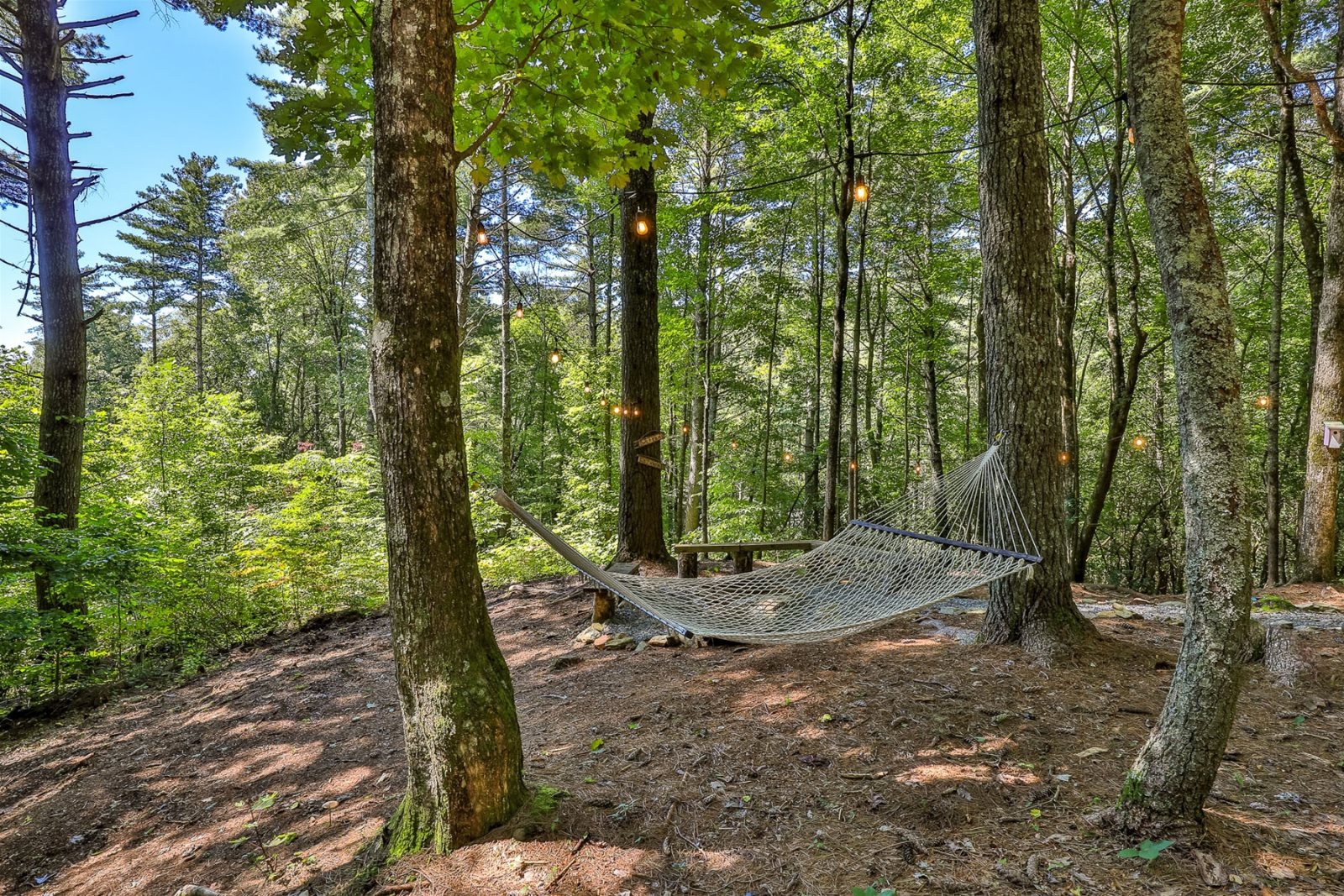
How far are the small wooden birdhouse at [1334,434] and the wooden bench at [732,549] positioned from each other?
3.03m

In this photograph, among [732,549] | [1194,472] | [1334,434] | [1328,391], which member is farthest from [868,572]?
[1328,391]

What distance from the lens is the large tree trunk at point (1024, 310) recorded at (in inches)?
91.6

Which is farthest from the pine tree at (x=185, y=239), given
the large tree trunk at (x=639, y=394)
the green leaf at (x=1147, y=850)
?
the green leaf at (x=1147, y=850)

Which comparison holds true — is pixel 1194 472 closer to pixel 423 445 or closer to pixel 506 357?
pixel 423 445

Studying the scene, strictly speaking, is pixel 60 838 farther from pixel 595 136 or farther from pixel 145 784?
pixel 595 136

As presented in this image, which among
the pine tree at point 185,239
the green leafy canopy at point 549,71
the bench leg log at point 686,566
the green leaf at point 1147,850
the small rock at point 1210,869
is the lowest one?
the small rock at point 1210,869

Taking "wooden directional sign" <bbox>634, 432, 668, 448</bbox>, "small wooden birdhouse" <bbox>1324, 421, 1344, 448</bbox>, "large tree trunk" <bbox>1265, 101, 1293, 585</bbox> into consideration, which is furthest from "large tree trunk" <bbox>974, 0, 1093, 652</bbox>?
"large tree trunk" <bbox>1265, 101, 1293, 585</bbox>

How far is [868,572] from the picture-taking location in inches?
102

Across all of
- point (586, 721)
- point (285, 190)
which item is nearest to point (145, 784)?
point (586, 721)

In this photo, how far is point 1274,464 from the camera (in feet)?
14.1

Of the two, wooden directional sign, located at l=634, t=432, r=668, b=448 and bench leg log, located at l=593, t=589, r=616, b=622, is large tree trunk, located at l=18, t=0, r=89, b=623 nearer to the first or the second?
bench leg log, located at l=593, t=589, r=616, b=622

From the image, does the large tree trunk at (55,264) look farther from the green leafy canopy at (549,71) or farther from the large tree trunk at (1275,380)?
the large tree trunk at (1275,380)

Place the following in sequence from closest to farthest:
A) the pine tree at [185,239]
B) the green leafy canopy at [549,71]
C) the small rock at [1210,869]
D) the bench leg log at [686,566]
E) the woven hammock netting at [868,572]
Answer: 1. the small rock at [1210,869]
2. the green leafy canopy at [549,71]
3. the woven hammock netting at [868,572]
4. the bench leg log at [686,566]
5. the pine tree at [185,239]

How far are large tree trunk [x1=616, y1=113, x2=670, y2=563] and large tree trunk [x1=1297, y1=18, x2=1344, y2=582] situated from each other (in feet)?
13.6
